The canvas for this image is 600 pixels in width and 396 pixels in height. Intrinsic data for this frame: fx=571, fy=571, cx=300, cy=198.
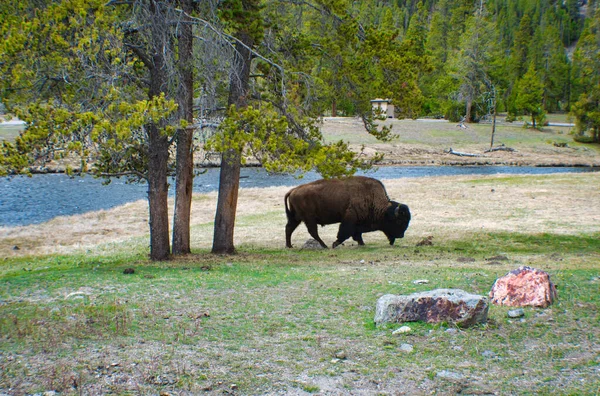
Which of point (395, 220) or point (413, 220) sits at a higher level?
point (395, 220)

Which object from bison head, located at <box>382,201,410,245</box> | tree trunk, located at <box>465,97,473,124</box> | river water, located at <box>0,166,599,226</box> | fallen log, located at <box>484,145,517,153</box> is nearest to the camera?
bison head, located at <box>382,201,410,245</box>

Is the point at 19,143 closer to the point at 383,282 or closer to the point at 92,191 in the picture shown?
the point at 383,282

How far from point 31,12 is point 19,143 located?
93.6 inches

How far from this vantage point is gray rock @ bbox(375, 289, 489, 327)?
21.0 feet

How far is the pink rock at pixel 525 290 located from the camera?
7.15m

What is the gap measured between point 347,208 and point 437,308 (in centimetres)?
933

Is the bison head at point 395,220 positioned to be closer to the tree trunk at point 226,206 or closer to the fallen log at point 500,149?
the tree trunk at point 226,206

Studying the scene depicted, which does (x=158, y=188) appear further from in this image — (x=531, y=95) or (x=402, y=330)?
(x=531, y=95)

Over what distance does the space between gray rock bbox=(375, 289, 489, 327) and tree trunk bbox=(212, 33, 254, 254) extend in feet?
22.1

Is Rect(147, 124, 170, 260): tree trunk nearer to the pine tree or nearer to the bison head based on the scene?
the bison head

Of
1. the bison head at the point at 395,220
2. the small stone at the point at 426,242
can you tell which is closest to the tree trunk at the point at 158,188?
the bison head at the point at 395,220

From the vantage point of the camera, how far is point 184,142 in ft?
41.0

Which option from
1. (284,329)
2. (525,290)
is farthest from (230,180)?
(525,290)

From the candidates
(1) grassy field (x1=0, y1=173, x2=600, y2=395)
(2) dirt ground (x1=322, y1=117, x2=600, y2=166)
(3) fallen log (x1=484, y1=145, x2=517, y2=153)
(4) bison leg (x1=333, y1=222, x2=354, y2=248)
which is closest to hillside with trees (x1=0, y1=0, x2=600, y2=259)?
(1) grassy field (x1=0, y1=173, x2=600, y2=395)
